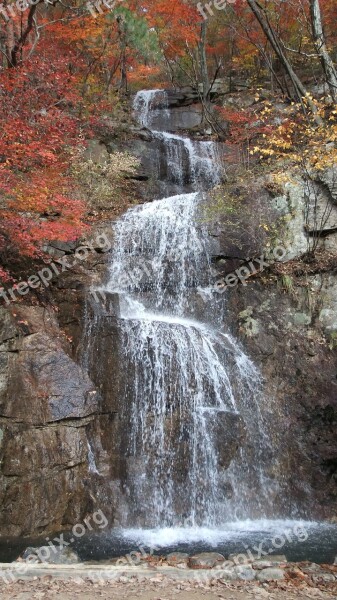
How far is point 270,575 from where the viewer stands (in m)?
5.15

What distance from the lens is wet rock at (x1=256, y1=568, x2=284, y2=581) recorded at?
509 cm

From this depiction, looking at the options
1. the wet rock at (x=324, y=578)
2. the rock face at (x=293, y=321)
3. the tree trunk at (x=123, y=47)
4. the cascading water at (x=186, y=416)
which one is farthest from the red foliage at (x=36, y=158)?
the wet rock at (x=324, y=578)

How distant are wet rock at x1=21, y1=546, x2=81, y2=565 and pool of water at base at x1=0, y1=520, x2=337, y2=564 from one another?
1.02 feet

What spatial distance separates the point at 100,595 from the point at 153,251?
9188 mm

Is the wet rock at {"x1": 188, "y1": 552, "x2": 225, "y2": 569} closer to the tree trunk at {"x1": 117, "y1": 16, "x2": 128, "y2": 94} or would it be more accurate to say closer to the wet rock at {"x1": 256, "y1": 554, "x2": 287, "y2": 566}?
the wet rock at {"x1": 256, "y1": 554, "x2": 287, "y2": 566}

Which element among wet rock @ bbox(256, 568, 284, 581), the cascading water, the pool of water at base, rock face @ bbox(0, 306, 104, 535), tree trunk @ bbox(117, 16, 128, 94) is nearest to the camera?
wet rock @ bbox(256, 568, 284, 581)

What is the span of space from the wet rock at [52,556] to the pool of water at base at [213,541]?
0.31m

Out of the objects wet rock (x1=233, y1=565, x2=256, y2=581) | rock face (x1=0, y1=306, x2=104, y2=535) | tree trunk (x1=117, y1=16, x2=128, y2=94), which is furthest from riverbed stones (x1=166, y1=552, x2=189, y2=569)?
tree trunk (x1=117, y1=16, x2=128, y2=94)

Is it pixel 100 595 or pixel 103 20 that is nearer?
pixel 100 595

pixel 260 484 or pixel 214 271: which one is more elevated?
pixel 214 271

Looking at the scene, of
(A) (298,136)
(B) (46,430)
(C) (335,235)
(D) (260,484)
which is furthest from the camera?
(A) (298,136)

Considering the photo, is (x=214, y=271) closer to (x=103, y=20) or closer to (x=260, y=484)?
(x=260, y=484)

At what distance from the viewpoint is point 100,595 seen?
461 cm

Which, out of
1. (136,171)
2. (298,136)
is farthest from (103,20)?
(298,136)
